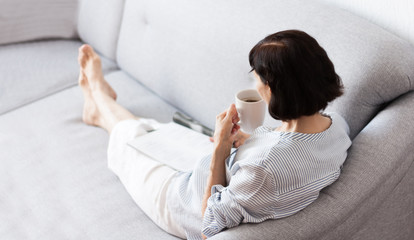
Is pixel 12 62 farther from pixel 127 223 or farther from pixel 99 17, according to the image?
pixel 127 223

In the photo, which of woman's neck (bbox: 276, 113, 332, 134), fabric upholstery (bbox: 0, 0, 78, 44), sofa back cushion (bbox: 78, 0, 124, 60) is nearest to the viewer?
woman's neck (bbox: 276, 113, 332, 134)

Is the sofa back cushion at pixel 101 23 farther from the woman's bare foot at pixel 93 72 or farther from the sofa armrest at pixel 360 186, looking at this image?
the sofa armrest at pixel 360 186

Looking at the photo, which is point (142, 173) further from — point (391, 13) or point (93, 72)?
point (391, 13)

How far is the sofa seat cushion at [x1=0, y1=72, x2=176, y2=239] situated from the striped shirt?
36 centimetres

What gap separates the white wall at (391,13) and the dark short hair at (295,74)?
1.50 feet

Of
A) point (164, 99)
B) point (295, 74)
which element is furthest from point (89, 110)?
point (295, 74)

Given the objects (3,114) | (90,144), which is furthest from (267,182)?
(3,114)

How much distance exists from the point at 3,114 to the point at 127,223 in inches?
34.9

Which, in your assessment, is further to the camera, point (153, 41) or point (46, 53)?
point (46, 53)

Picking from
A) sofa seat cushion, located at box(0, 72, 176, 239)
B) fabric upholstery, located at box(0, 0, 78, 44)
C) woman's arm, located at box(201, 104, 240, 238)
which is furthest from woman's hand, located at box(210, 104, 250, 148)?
fabric upholstery, located at box(0, 0, 78, 44)

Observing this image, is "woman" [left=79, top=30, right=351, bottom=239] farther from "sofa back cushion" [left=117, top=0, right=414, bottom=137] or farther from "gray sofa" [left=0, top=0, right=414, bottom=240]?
"sofa back cushion" [left=117, top=0, right=414, bottom=137]

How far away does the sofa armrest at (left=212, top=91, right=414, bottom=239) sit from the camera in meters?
1.25

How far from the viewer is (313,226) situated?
1252mm

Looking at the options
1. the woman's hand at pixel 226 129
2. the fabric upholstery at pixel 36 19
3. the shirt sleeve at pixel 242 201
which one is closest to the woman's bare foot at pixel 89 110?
the fabric upholstery at pixel 36 19
